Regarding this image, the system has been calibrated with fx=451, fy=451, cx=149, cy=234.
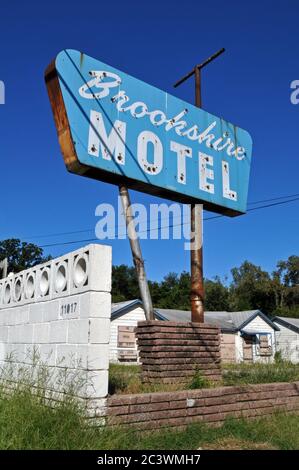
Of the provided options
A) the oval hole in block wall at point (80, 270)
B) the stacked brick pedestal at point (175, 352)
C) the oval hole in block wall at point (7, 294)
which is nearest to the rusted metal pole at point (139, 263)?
the stacked brick pedestal at point (175, 352)

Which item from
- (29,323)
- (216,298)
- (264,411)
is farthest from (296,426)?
(216,298)

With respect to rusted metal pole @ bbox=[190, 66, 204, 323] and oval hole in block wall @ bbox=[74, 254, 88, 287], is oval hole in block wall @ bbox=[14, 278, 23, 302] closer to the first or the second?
oval hole in block wall @ bbox=[74, 254, 88, 287]

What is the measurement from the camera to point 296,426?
6.14 m

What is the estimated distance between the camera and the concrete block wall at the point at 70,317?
5172 millimetres

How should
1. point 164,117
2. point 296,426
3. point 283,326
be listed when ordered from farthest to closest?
1. point 283,326
2. point 164,117
3. point 296,426

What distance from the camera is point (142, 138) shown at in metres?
7.72

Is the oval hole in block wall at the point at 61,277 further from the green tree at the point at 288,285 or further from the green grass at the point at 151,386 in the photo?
the green tree at the point at 288,285

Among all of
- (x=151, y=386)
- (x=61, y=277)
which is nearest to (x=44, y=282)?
(x=61, y=277)

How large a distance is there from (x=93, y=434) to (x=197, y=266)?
173 inches

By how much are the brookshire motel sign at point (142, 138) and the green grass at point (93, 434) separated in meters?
3.50

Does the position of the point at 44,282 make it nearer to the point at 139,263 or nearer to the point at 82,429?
the point at 139,263
